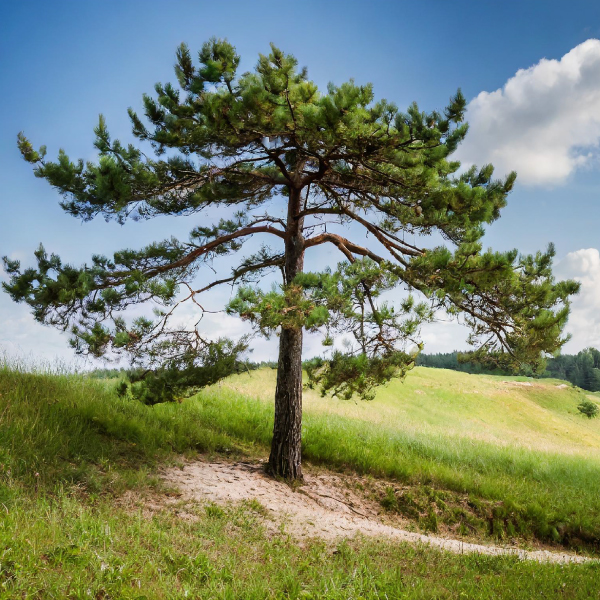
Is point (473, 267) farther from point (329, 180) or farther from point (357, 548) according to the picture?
point (357, 548)

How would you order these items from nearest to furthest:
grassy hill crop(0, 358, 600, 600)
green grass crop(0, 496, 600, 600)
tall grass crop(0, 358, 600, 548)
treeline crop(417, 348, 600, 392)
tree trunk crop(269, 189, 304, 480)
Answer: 1. green grass crop(0, 496, 600, 600)
2. grassy hill crop(0, 358, 600, 600)
3. tall grass crop(0, 358, 600, 548)
4. tree trunk crop(269, 189, 304, 480)
5. treeline crop(417, 348, 600, 392)

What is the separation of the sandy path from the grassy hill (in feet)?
1.73

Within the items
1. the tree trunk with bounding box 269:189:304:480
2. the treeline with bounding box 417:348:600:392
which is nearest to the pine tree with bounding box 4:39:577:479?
the tree trunk with bounding box 269:189:304:480

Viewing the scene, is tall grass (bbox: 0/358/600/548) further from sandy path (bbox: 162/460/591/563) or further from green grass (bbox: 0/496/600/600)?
green grass (bbox: 0/496/600/600)

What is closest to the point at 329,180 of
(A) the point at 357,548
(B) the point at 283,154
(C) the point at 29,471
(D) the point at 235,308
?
(B) the point at 283,154

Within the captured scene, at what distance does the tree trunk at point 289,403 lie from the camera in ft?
30.2

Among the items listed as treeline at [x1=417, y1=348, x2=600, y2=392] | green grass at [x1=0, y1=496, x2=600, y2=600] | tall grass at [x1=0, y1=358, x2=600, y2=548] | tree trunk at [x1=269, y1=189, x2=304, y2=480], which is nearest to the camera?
green grass at [x1=0, y1=496, x2=600, y2=600]

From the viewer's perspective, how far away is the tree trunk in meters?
9.22

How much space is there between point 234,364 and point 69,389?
4.11 metres

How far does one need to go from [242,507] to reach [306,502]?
1.67 m

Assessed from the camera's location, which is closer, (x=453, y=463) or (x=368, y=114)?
(x=368, y=114)

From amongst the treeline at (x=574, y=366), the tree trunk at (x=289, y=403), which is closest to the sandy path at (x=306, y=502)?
the tree trunk at (x=289, y=403)

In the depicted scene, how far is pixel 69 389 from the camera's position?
10.4 m

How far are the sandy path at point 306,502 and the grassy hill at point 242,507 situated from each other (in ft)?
1.73
